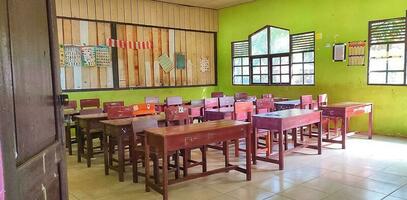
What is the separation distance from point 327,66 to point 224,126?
184 inches

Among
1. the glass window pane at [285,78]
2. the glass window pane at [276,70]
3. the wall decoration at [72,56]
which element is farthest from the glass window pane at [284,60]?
the wall decoration at [72,56]

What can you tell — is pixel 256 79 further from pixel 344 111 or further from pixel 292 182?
pixel 292 182

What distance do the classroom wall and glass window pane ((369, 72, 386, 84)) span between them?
0.12m

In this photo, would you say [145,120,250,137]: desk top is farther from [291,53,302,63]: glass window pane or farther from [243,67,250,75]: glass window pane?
[243,67,250,75]: glass window pane

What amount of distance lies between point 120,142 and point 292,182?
2.24 metres

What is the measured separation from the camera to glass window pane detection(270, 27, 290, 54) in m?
8.48

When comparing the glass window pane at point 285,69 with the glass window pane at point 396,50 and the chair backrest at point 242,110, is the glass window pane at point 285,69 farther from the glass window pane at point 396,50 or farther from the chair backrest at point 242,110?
the chair backrest at point 242,110

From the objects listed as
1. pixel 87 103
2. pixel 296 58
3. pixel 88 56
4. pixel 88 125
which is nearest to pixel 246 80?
pixel 296 58

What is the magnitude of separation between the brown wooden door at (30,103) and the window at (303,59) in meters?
6.98

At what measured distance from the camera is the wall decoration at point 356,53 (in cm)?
702

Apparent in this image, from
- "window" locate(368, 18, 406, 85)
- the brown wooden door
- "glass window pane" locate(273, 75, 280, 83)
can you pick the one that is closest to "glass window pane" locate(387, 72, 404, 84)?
"window" locate(368, 18, 406, 85)

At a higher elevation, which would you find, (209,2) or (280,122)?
(209,2)

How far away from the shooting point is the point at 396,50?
21.5 feet

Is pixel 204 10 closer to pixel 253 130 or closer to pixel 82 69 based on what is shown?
pixel 82 69
